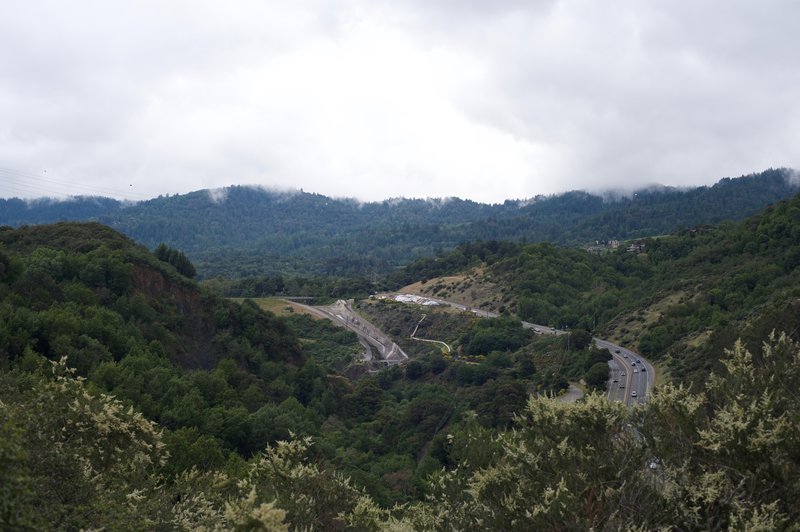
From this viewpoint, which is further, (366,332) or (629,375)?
(366,332)

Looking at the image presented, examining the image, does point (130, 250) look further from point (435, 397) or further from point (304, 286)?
point (304, 286)

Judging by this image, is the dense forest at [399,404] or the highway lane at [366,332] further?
the highway lane at [366,332]

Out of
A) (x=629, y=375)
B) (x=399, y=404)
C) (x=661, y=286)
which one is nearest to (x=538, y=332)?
(x=661, y=286)

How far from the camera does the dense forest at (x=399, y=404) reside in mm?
13070

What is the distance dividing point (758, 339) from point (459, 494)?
2121 centimetres

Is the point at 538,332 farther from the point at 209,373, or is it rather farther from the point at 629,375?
the point at 209,373

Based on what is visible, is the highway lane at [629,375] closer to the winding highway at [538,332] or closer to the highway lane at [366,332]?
the winding highway at [538,332]

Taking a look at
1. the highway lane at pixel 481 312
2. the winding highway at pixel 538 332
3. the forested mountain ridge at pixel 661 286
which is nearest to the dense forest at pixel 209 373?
the winding highway at pixel 538 332

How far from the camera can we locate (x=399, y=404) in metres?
67.3

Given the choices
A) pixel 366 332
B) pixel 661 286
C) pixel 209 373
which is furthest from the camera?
pixel 366 332

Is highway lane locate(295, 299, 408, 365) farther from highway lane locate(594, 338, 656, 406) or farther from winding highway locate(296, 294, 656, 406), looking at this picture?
highway lane locate(594, 338, 656, 406)

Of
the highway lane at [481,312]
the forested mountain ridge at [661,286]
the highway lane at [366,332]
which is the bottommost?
the highway lane at [366,332]

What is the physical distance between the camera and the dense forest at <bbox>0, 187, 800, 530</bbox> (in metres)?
13.1

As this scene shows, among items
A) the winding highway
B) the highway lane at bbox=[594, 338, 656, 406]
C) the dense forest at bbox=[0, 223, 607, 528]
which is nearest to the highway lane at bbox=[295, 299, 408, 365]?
the winding highway
